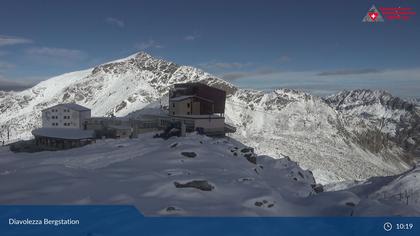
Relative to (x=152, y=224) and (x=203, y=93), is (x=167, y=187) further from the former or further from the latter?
(x=203, y=93)

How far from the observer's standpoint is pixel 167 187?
17312 millimetres

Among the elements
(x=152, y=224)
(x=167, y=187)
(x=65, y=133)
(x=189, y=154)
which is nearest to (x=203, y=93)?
(x=65, y=133)

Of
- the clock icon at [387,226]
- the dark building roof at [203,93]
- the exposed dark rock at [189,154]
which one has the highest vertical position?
the dark building roof at [203,93]

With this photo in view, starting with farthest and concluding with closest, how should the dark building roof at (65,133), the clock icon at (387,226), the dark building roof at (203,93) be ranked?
the dark building roof at (203,93) < the dark building roof at (65,133) < the clock icon at (387,226)

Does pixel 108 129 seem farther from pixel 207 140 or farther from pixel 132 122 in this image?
pixel 207 140

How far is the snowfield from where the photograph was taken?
15.0 metres

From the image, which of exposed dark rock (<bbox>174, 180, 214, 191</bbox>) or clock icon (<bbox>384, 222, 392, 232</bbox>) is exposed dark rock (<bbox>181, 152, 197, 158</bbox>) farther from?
clock icon (<bbox>384, 222, 392, 232</bbox>)

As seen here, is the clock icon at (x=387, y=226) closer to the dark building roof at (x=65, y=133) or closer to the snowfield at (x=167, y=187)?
the snowfield at (x=167, y=187)

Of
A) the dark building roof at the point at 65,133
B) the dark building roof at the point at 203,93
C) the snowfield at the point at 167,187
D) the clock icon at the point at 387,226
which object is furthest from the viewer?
the dark building roof at the point at 203,93

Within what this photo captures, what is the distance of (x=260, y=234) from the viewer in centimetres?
1258

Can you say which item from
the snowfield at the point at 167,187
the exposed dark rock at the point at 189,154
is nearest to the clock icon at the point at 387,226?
the snowfield at the point at 167,187

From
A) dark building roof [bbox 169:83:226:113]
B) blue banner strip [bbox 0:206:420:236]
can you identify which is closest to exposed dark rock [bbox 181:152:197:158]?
blue banner strip [bbox 0:206:420:236]

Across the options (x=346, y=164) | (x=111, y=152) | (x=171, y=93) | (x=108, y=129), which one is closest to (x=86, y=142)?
(x=108, y=129)

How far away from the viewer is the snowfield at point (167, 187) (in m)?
15.0
